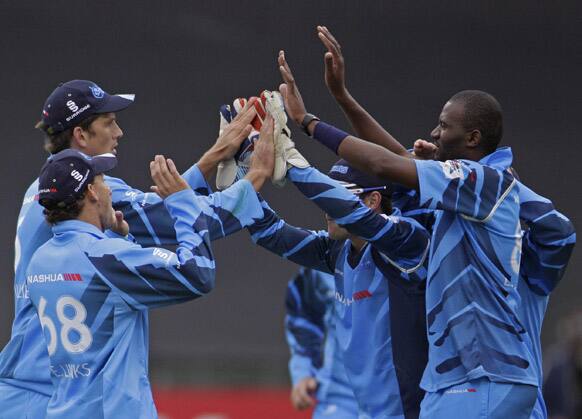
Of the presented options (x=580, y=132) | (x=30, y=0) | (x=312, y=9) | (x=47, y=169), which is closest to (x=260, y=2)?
(x=312, y=9)

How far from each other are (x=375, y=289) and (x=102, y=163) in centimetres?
140

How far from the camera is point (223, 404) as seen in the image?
1020cm

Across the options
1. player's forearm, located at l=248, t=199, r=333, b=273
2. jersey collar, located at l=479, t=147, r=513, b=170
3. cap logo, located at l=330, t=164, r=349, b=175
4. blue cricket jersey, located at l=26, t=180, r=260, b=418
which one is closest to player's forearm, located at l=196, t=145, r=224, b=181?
player's forearm, located at l=248, t=199, r=333, b=273

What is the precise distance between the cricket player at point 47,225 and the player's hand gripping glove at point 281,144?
158 mm

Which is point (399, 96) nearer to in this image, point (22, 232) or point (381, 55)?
point (381, 55)

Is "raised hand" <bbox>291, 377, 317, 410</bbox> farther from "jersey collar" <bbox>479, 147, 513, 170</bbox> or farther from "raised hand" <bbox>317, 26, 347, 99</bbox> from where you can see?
"jersey collar" <bbox>479, 147, 513, 170</bbox>

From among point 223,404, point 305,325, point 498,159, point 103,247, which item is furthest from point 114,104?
point 223,404

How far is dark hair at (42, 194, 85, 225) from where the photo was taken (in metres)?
4.20

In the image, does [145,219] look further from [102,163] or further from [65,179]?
[65,179]

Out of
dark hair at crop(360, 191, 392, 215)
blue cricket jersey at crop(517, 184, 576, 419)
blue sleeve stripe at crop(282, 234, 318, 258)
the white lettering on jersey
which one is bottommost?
blue cricket jersey at crop(517, 184, 576, 419)

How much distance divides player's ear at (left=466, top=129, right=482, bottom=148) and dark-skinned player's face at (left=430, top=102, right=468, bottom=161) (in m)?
0.02

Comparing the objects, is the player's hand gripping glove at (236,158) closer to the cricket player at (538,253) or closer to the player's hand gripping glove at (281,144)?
the player's hand gripping glove at (281,144)

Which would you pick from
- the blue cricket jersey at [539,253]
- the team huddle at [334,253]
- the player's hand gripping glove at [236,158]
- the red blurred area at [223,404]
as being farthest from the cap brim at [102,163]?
the red blurred area at [223,404]

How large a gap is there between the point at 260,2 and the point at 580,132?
10.9 ft
